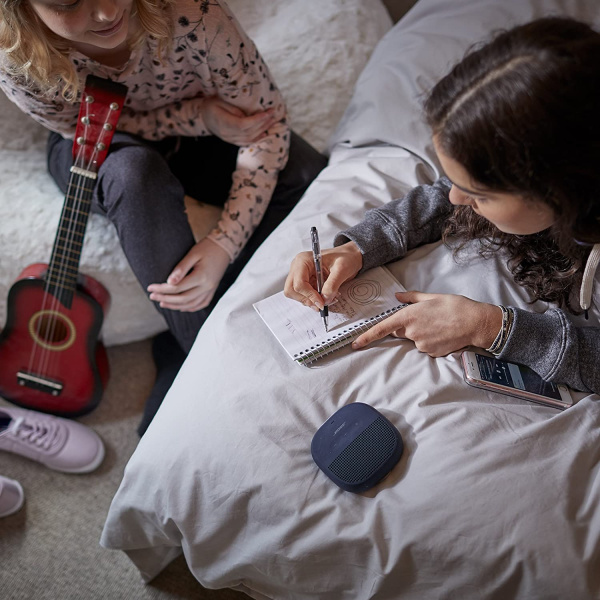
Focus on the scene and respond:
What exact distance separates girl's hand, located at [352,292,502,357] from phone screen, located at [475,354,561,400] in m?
0.03

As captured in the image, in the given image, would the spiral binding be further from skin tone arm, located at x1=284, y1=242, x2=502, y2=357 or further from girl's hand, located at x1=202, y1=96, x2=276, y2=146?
girl's hand, located at x1=202, y1=96, x2=276, y2=146

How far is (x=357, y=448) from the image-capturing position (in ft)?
2.48

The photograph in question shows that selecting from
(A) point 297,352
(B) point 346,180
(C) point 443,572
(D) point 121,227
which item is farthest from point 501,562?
(D) point 121,227

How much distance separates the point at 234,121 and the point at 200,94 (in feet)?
0.39

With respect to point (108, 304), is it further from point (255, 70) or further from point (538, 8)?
point (538, 8)

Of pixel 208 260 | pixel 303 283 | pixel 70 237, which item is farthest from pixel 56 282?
pixel 303 283

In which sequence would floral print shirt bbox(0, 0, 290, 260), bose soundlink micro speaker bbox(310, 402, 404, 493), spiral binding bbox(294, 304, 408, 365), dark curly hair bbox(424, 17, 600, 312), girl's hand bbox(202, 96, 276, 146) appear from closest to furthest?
1. dark curly hair bbox(424, 17, 600, 312)
2. bose soundlink micro speaker bbox(310, 402, 404, 493)
3. spiral binding bbox(294, 304, 408, 365)
4. floral print shirt bbox(0, 0, 290, 260)
5. girl's hand bbox(202, 96, 276, 146)

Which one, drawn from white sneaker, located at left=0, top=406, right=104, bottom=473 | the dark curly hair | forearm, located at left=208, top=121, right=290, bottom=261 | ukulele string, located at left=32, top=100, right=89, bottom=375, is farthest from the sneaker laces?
the dark curly hair

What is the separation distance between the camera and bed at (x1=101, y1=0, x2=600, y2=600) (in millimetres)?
711

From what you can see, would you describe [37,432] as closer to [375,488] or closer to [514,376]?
[375,488]

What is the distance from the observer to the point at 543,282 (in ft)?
2.88

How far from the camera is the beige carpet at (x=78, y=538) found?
3.57 ft

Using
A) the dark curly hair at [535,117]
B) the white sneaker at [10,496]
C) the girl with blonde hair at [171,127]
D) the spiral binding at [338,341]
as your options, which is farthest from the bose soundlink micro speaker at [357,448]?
the white sneaker at [10,496]

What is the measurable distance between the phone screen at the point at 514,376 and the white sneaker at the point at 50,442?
83cm
